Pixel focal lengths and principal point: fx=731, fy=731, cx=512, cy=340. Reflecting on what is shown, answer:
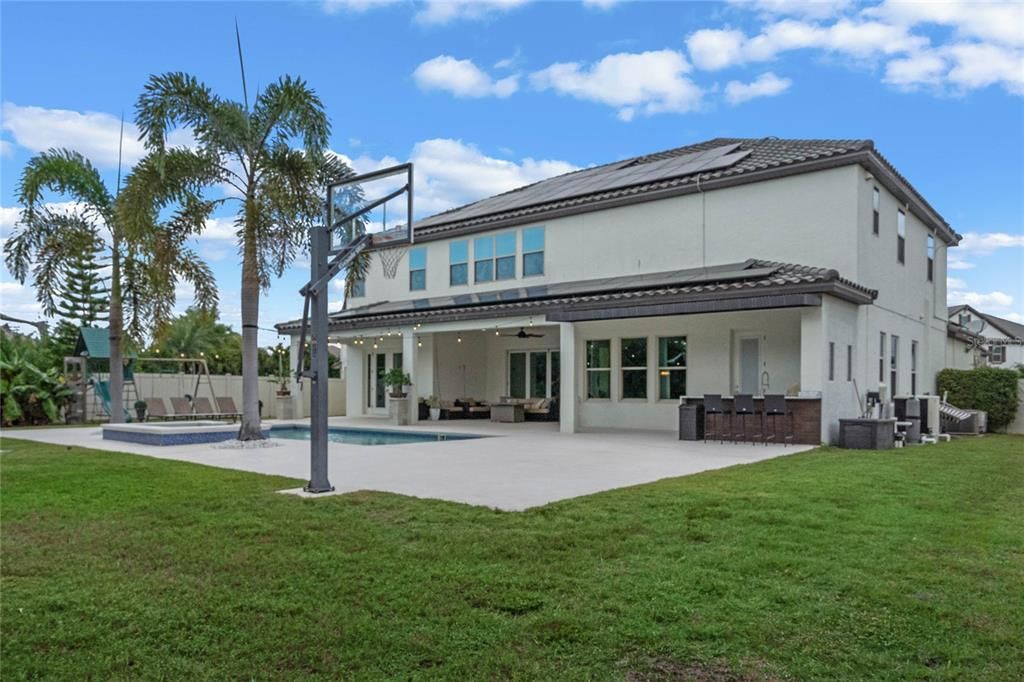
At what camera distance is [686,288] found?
15.4 metres

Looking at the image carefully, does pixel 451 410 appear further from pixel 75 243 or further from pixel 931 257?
pixel 931 257

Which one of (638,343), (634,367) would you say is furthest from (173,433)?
(638,343)

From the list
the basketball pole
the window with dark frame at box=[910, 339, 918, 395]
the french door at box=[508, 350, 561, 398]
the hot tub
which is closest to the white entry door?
the window with dark frame at box=[910, 339, 918, 395]

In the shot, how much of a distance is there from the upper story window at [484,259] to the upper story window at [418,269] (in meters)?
2.44

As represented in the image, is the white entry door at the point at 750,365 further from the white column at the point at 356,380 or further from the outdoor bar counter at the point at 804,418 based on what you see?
the white column at the point at 356,380

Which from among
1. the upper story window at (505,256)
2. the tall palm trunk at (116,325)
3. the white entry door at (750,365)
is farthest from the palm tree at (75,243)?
the white entry door at (750,365)

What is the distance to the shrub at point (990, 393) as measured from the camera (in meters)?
19.0

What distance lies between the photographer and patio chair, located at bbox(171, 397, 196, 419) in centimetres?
2288

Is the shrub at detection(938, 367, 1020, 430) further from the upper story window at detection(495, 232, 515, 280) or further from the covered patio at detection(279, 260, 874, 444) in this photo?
the upper story window at detection(495, 232, 515, 280)

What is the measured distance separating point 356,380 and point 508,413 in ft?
24.5

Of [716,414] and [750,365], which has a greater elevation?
[750,365]

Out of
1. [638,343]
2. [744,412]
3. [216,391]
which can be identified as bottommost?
[216,391]

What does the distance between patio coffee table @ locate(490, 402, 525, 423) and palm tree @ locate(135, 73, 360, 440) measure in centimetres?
816

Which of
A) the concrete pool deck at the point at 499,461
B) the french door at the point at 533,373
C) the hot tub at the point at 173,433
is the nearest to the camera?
the concrete pool deck at the point at 499,461
